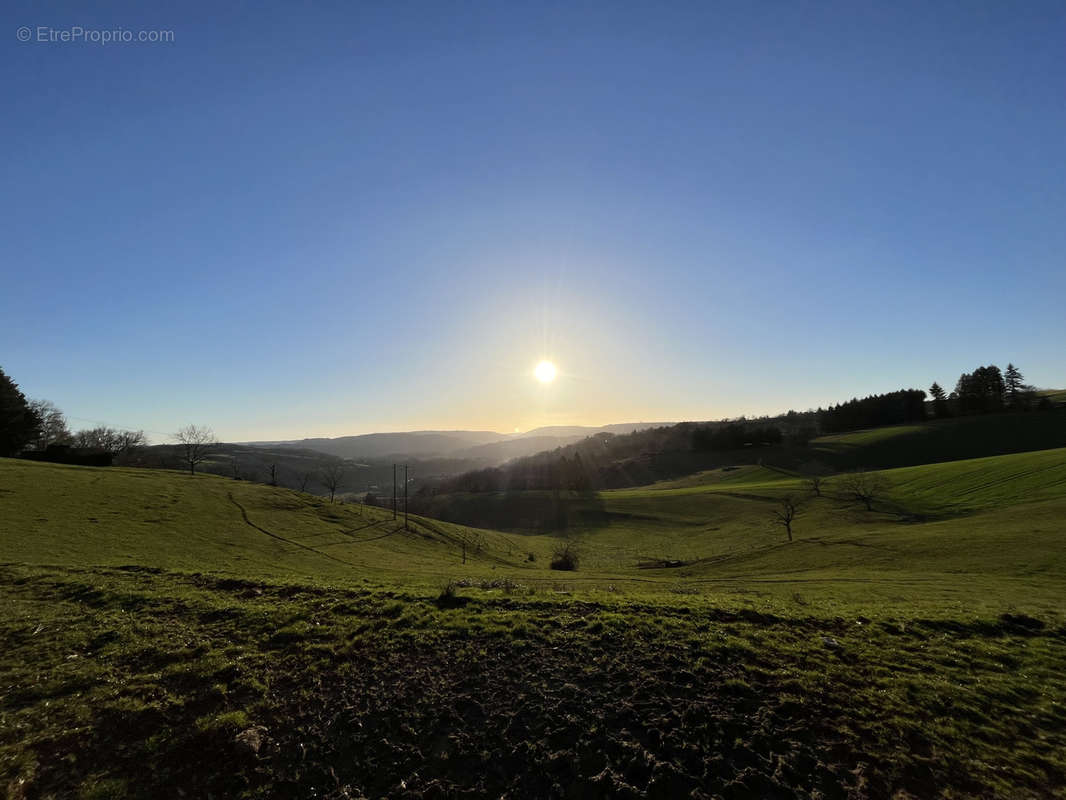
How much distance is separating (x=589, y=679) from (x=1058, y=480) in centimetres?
8564

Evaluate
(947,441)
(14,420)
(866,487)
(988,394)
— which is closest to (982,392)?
(988,394)

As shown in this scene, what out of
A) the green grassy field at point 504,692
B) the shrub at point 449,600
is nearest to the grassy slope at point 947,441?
the green grassy field at point 504,692

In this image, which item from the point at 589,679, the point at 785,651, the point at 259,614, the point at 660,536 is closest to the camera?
the point at 589,679

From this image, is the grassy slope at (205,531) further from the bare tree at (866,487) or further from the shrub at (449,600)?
the bare tree at (866,487)

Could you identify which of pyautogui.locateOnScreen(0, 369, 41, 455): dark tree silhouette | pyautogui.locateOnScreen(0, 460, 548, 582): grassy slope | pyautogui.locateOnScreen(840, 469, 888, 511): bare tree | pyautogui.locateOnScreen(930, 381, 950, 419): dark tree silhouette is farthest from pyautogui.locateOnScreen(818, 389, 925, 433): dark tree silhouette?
pyautogui.locateOnScreen(0, 369, 41, 455): dark tree silhouette

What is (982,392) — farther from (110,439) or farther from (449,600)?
(110,439)

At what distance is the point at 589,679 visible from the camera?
36.3 ft

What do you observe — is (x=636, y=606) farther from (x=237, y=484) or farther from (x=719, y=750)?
(x=237, y=484)

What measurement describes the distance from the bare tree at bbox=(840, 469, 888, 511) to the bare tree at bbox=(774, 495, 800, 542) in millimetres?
9416

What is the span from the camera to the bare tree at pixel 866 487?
77.0m

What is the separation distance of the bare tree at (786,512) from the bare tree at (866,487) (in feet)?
30.9

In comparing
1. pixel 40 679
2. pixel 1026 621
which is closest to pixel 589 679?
pixel 40 679

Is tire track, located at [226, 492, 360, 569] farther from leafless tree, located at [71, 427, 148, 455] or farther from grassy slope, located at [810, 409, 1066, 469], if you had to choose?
grassy slope, located at [810, 409, 1066, 469]

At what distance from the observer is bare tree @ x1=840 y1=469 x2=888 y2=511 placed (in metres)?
77.0
